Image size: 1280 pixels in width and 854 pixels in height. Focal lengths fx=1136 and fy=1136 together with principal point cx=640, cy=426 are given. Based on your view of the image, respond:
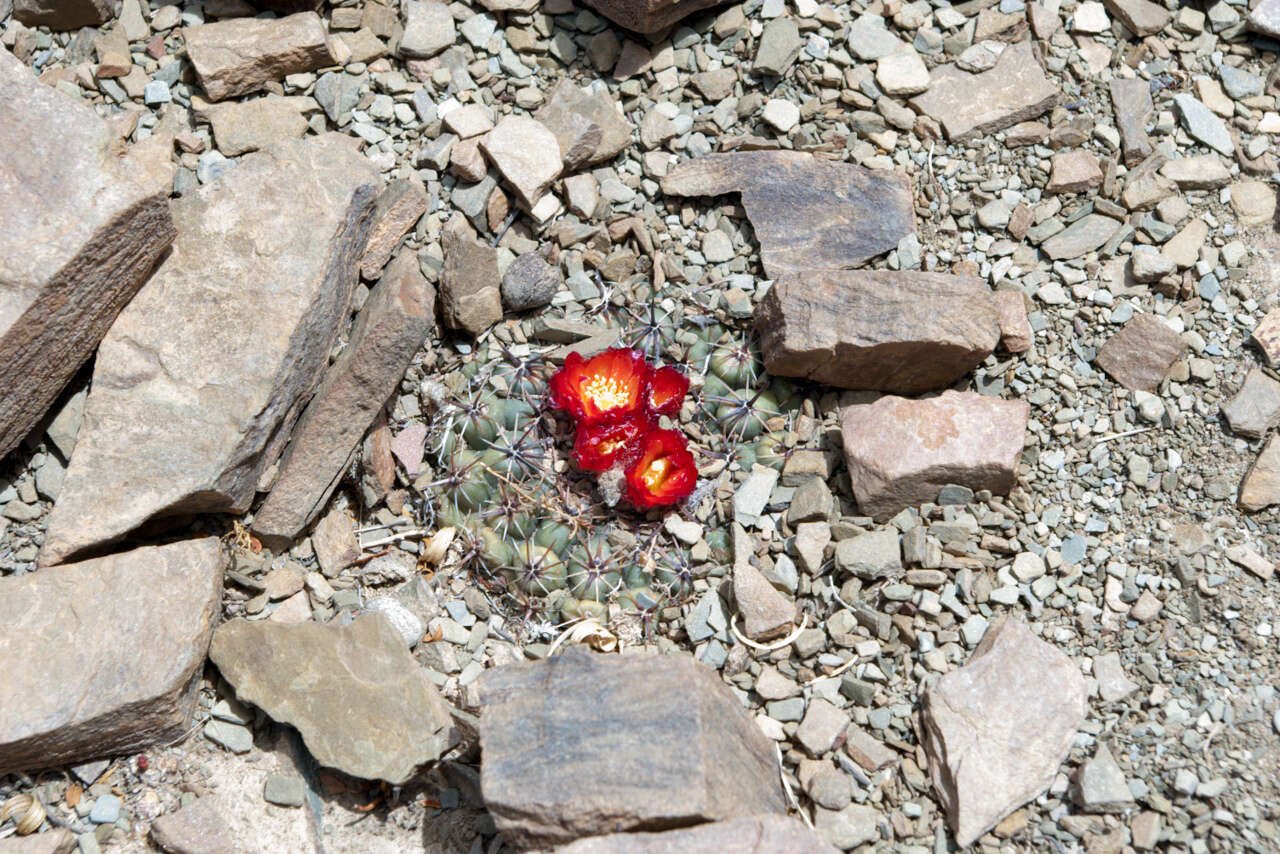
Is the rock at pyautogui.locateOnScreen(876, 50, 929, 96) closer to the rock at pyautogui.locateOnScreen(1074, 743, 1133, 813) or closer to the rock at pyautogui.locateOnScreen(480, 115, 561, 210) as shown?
the rock at pyautogui.locateOnScreen(480, 115, 561, 210)

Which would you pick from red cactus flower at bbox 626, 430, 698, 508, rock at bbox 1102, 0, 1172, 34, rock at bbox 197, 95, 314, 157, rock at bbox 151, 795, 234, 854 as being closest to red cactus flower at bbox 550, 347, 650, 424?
red cactus flower at bbox 626, 430, 698, 508

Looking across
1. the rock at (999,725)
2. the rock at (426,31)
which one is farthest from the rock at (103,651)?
the rock at (999,725)

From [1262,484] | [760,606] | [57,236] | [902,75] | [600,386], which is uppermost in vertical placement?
[57,236]

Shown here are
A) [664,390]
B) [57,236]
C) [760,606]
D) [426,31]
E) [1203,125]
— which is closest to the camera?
[57,236]

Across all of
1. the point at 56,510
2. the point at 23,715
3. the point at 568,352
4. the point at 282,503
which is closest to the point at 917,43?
the point at 568,352

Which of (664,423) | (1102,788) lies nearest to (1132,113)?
A: (664,423)

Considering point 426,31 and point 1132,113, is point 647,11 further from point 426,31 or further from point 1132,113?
point 1132,113
